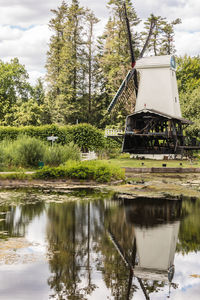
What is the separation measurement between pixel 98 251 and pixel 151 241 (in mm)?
1385

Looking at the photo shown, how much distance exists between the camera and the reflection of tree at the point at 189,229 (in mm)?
7984

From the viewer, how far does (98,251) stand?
24.5ft

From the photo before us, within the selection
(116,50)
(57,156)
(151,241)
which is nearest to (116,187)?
(57,156)

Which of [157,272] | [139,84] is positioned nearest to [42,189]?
[157,272]

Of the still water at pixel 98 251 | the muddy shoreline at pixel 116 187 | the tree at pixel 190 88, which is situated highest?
the tree at pixel 190 88

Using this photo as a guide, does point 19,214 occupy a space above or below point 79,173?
below

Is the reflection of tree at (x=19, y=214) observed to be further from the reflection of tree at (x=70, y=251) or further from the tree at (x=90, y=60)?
the tree at (x=90, y=60)

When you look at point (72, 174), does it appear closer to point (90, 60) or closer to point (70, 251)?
point (70, 251)

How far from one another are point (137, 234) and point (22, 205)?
4.75 metres

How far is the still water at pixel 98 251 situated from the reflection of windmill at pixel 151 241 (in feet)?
0.05

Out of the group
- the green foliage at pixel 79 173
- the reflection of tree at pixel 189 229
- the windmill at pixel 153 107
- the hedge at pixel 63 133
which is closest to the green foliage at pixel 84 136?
the hedge at pixel 63 133

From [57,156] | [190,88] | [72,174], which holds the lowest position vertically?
[72,174]

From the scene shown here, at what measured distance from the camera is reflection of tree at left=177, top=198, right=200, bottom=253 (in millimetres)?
7984

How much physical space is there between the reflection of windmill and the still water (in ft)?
0.05
